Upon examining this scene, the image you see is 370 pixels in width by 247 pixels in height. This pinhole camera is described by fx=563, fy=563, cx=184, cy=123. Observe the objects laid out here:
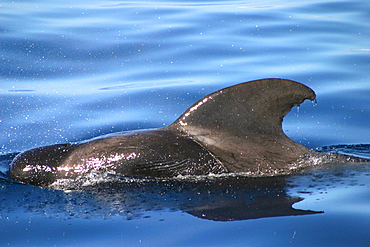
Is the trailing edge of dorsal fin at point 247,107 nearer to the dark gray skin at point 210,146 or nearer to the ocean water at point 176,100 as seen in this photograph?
the dark gray skin at point 210,146

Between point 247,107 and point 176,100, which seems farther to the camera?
point 176,100

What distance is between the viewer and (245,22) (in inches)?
566

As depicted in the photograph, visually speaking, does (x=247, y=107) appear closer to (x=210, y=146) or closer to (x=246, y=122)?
(x=246, y=122)

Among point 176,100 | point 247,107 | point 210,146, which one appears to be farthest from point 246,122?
point 176,100

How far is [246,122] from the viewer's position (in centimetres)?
575

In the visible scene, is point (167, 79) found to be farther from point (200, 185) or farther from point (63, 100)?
point (200, 185)

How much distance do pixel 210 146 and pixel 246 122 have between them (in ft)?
1.47

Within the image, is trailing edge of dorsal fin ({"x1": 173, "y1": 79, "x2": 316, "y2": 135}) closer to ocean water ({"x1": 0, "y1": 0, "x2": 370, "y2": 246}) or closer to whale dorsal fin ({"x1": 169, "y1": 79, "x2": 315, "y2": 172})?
whale dorsal fin ({"x1": 169, "y1": 79, "x2": 315, "y2": 172})

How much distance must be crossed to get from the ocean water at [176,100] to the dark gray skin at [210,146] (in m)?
0.20

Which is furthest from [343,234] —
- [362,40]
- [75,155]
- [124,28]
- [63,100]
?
[124,28]

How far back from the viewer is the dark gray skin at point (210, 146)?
5586mm

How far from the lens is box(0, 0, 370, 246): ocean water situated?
4613mm

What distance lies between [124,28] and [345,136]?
7728 mm

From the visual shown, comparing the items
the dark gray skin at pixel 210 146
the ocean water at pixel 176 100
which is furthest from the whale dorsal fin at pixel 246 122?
the ocean water at pixel 176 100
